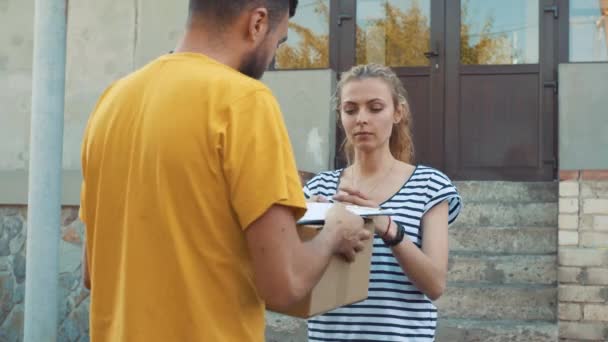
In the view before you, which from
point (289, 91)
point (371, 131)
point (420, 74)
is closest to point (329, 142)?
point (289, 91)

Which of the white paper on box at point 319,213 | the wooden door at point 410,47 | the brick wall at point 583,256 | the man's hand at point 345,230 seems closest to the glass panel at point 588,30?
the wooden door at point 410,47

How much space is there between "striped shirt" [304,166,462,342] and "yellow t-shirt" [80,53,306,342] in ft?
2.86

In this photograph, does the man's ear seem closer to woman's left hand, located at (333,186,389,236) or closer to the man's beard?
the man's beard

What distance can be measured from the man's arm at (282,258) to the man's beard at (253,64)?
326 mm

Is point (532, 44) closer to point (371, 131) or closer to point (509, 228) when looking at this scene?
point (509, 228)

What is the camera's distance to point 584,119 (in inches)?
253

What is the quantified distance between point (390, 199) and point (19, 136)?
566 centimetres

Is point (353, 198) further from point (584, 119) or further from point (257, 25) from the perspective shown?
point (584, 119)

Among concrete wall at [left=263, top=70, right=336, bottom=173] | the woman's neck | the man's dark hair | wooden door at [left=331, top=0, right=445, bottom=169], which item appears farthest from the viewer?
wooden door at [left=331, top=0, right=445, bottom=169]

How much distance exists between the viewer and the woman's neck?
2727 millimetres

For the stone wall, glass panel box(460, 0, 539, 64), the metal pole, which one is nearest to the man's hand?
the metal pole

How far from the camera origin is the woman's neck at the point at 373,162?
273 centimetres

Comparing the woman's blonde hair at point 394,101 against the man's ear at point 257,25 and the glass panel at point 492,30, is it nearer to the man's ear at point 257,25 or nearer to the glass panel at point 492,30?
the man's ear at point 257,25

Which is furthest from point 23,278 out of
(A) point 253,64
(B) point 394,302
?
(A) point 253,64
